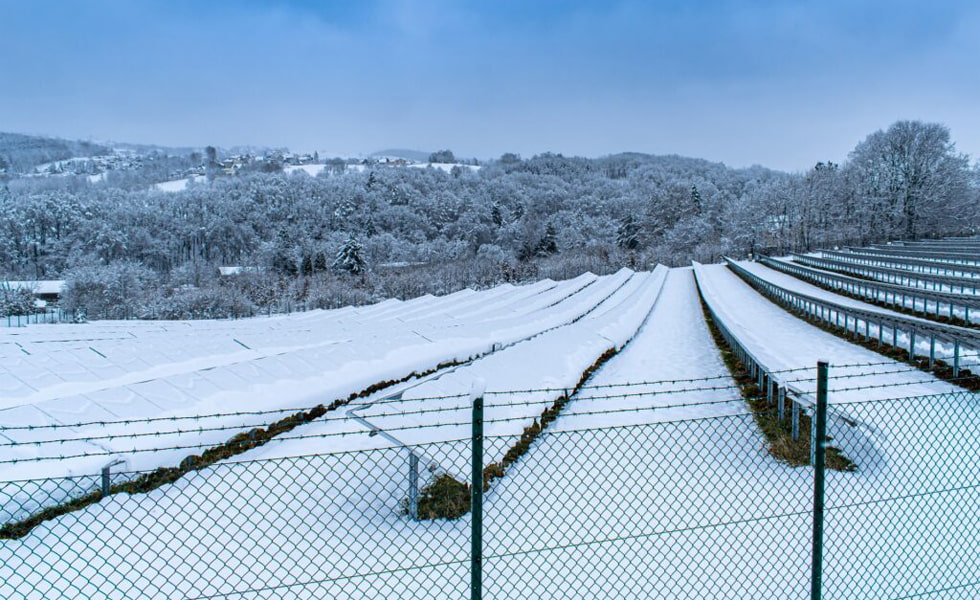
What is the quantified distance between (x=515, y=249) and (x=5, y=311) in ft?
199

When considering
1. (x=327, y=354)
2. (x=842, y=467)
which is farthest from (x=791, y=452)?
(x=327, y=354)

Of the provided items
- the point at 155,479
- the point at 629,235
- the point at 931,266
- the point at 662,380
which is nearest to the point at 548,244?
the point at 629,235

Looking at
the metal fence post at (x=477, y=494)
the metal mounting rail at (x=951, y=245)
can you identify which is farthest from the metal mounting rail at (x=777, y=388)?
the metal mounting rail at (x=951, y=245)

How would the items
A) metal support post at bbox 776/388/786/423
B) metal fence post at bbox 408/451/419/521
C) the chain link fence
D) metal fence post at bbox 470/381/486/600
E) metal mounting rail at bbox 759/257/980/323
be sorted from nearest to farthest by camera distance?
metal fence post at bbox 470/381/486/600, the chain link fence, metal fence post at bbox 408/451/419/521, metal support post at bbox 776/388/786/423, metal mounting rail at bbox 759/257/980/323

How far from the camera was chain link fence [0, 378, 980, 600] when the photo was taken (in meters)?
4.75

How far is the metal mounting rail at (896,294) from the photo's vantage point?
11.9 m

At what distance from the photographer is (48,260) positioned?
7750 centimetres

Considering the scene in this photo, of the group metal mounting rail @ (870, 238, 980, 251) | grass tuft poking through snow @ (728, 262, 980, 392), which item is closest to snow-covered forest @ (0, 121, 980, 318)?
metal mounting rail @ (870, 238, 980, 251)

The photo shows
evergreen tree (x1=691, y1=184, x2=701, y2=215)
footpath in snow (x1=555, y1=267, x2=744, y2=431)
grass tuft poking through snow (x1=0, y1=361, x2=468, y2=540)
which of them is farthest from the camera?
evergreen tree (x1=691, y1=184, x2=701, y2=215)

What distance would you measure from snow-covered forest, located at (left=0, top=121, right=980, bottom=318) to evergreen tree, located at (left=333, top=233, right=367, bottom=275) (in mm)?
152

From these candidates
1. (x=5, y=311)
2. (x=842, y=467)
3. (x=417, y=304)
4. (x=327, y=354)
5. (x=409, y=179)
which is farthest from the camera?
(x=409, y=179)

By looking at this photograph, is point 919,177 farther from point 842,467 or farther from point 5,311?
point 5,311

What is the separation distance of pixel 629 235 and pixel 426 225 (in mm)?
40852

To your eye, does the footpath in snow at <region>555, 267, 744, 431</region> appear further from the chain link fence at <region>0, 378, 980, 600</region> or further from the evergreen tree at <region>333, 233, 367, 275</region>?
the evergreen tree at <region>333, 233, 367, 275</region>
